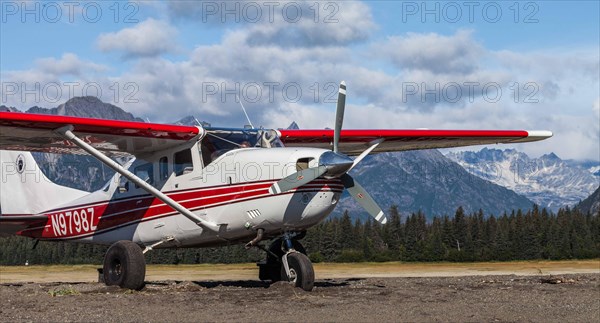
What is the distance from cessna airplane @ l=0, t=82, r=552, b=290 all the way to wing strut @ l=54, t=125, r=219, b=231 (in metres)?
0.02

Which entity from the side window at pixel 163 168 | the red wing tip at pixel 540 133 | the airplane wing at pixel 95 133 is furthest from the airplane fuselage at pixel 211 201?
the red wing tip at pixel 540 133

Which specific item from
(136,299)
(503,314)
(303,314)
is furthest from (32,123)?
(503,314)

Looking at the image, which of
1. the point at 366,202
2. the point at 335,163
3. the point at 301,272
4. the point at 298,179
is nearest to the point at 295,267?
the point at 301,272

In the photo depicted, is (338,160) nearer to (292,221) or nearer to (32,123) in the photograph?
(292,221)

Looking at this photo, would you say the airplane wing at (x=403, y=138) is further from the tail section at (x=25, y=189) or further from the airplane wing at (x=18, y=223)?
the airplane wing at (x=18, y=223)

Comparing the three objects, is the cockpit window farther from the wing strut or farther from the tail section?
the tail section

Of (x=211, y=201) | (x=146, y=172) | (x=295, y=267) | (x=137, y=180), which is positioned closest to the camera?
(x=295, y=267)

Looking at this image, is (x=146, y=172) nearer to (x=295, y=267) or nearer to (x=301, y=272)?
(x=295, y=267)

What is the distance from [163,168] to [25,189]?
→ 18.1 feet

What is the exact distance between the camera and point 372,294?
13.2m

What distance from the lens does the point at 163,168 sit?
14938 millimetres

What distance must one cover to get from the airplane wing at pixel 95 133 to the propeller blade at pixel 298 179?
2.57 meters

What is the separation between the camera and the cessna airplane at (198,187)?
12.8 meters

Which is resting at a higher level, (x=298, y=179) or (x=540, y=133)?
(x=540, y=133)
